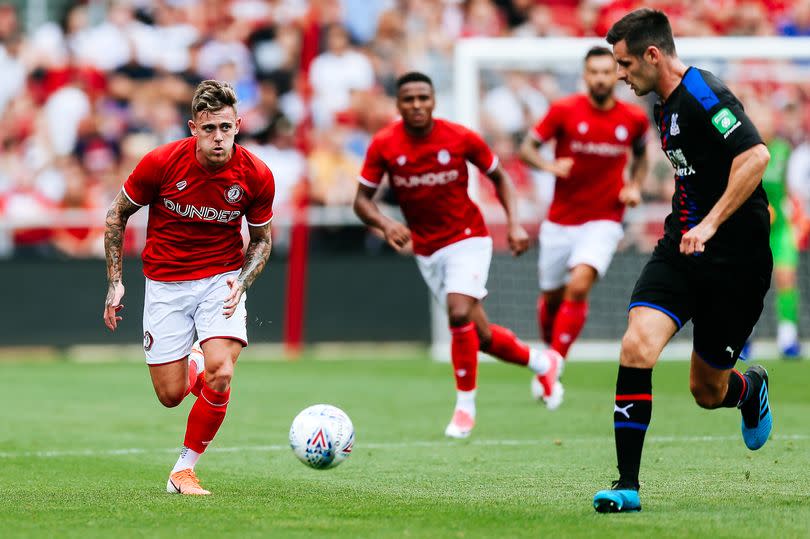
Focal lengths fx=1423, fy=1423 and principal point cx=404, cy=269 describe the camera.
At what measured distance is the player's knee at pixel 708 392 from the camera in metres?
7.32

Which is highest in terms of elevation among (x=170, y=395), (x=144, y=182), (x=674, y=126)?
(x=674, y=126)

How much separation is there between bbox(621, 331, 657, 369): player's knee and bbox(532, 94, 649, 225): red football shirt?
6.14 metres

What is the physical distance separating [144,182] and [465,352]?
358 cm

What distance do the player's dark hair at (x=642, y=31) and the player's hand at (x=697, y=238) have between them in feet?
2.94

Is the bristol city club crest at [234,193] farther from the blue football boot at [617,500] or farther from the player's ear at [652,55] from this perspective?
the blue football boot at [617,500]

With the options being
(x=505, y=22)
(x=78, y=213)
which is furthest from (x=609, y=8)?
(x=78, y=213)

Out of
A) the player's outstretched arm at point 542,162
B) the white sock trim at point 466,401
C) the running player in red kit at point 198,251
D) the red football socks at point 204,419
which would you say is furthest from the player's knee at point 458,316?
the red football socks at point 204,419

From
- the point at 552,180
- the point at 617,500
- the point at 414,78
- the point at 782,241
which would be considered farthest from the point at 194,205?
the point at 552,180

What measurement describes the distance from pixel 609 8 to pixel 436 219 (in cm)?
966

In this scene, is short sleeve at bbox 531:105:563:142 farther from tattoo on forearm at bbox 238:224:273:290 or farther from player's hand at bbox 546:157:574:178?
tattoo on forearm at bbox 238:224:273:290

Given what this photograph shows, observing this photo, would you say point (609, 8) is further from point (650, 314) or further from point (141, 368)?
point (650, 314)

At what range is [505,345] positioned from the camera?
11086 mm

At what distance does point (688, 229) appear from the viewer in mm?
6824

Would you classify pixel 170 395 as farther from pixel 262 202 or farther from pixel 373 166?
pixel 373 166
